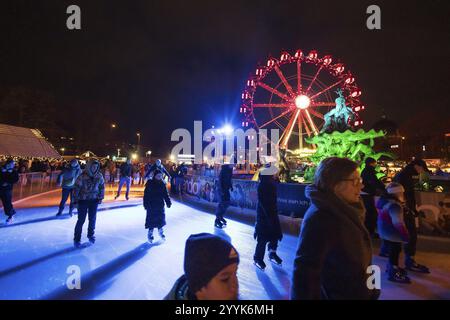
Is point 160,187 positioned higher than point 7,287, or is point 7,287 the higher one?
point 160,187

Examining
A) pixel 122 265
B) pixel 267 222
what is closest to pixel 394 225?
pixel 267 222

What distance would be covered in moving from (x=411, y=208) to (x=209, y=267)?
16.1 ft

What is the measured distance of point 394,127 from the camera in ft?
255

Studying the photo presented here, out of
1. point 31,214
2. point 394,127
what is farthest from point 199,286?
point 394,127

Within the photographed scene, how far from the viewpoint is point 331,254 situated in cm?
156

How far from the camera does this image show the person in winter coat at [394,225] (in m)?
3.82

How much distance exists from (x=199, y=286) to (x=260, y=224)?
3330mm

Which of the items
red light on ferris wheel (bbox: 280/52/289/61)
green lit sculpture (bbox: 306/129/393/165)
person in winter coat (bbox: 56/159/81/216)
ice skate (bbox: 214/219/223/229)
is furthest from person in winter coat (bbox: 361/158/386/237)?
red light on ferris wheel (bbox: 280/52/289/61)

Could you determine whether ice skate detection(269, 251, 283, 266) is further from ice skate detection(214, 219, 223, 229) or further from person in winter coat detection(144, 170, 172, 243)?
ice skate detection(214, 219, 223, 229)

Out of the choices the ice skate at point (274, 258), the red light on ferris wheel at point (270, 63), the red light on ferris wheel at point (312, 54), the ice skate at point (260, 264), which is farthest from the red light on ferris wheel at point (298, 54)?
the ice skate at point (260, 264)

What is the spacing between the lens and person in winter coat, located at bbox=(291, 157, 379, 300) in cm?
151

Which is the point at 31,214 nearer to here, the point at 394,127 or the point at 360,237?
the point at 360,237

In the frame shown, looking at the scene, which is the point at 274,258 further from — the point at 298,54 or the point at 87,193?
the point at 298,54
